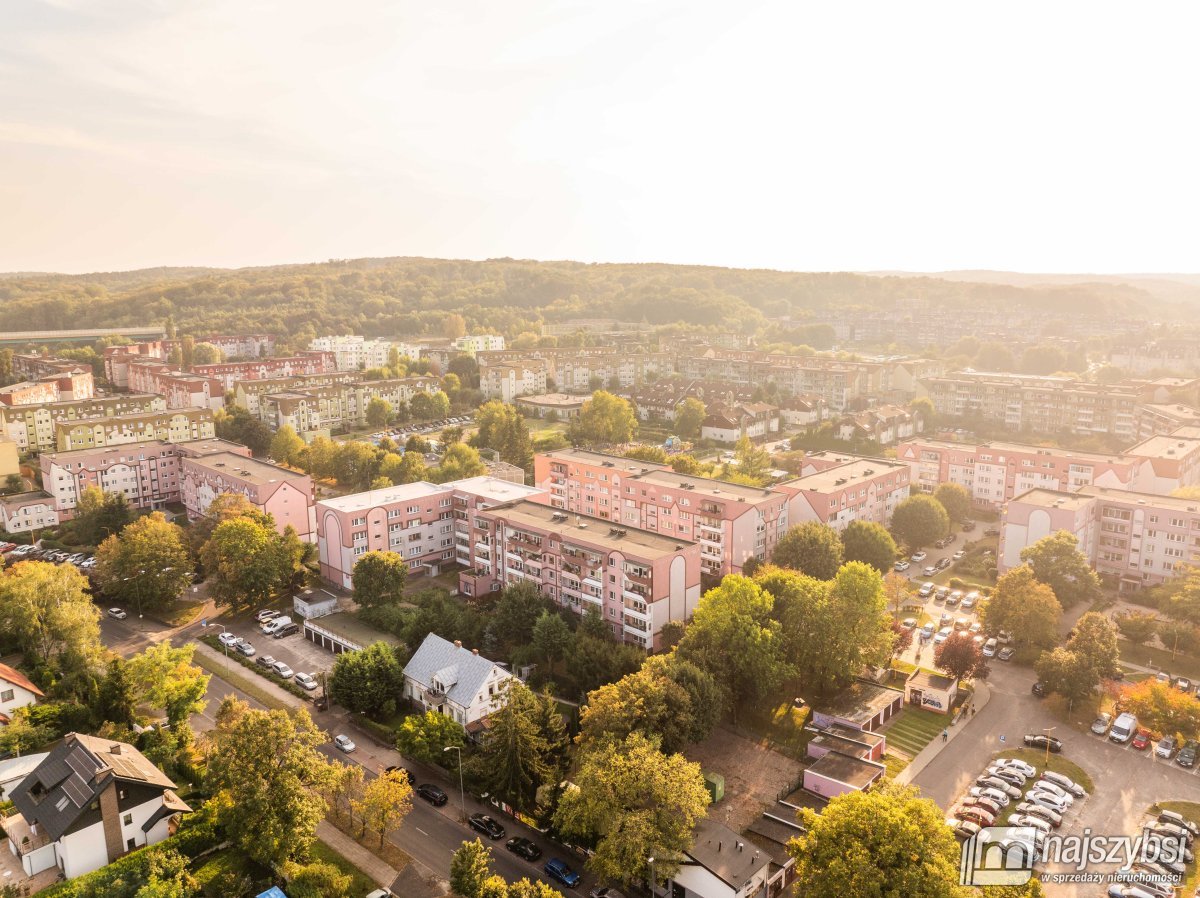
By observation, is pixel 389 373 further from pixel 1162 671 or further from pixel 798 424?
pixel 1162 671

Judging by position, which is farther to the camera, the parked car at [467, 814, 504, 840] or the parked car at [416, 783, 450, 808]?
the parked car at [416, 783, 450, 808]

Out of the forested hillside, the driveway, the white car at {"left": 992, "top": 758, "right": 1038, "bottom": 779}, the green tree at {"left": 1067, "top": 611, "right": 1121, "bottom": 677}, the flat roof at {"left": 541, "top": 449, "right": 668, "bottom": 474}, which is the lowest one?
the driveway

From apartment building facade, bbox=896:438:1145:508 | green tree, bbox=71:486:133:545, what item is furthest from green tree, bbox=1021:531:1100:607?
green tree, bbox=71:486:133:545

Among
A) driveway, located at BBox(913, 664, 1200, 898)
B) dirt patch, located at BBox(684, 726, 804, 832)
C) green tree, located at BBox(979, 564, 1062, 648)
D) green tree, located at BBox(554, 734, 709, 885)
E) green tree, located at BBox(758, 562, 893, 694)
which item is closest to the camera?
green tree, located at BBox(554, 734, 709, 885)

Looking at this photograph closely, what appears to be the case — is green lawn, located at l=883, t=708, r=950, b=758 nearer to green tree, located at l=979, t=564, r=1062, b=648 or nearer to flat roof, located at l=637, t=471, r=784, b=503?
green tree, located at l=979, t=564, r=1062, b=648

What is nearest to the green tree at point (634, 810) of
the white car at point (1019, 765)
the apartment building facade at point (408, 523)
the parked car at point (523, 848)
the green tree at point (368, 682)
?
the parked car at point (523, 848)

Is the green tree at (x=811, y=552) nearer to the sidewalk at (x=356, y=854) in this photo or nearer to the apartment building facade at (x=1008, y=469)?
the apartment building facade at (x=1008, y=469)
